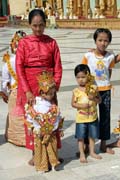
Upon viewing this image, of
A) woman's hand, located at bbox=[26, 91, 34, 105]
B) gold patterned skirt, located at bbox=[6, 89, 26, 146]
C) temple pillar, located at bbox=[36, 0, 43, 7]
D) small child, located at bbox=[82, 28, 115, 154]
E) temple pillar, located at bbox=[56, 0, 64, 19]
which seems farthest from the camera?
temple pillar, located at bbox=[36, 0, 43, 7]

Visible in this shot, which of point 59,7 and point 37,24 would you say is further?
point 59,7

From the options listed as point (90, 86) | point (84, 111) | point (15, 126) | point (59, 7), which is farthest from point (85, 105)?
point (59, 7)

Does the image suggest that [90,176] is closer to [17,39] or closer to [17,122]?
[17,122]

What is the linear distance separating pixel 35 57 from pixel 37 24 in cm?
34

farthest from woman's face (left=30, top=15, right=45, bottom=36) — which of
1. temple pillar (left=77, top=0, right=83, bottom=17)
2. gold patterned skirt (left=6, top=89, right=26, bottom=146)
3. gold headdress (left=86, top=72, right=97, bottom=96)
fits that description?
temple pillar (left=77, top=0, right=83, bottom=17)

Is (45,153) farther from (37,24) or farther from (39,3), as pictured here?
(39,3)

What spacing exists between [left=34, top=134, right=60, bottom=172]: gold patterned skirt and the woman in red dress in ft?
0.73

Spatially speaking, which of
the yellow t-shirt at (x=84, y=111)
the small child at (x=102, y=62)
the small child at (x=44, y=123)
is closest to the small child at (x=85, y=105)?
the yellow t-shirt at (x=84, y=111)

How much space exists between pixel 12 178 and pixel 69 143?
4.02ft

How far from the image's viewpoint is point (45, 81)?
434 centimetres

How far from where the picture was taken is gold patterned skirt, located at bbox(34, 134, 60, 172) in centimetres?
444

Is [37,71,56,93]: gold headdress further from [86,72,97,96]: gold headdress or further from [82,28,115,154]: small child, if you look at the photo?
[82,28,115,154]: small child

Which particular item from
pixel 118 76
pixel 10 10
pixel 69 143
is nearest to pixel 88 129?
pixel 69 143

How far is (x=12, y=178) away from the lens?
172 inches
